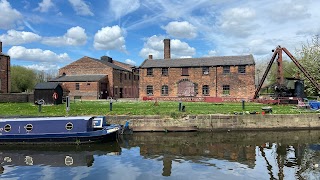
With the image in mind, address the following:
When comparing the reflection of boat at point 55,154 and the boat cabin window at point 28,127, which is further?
the boat cabin window at point 28,127

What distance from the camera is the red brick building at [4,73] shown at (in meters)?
36.6

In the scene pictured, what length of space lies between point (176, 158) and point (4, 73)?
3079 centimetres

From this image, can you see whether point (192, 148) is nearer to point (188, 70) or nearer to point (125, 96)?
point (188, 70)

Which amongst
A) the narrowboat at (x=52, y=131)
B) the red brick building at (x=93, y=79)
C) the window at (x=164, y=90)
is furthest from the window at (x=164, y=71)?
the narrowboat at (x=52, y=131)

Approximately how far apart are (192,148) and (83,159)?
6.08 meters

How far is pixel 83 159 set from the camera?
48.3 ft

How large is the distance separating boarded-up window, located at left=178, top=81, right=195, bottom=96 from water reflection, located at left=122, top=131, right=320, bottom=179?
55.9ft

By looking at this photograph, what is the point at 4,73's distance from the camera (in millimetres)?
36969

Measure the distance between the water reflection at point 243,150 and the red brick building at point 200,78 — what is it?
48.7 ft

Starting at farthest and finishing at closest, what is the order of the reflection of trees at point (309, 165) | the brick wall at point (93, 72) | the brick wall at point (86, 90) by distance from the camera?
1. the brick wall at point (93, 72)
2. the brick wall at point (86, 90)
3. the reflection of trees at point (309, 165)

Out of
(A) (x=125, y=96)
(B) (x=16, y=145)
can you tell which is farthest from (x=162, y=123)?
(A) (x=125, y=96)

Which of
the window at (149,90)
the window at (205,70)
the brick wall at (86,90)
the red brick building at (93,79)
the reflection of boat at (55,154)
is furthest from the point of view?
the red brick building at (93,79)

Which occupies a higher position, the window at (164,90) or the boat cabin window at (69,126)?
the window at (164,90)

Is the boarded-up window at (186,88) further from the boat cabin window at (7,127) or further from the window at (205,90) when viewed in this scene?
the boat cabin window at (7,127)
